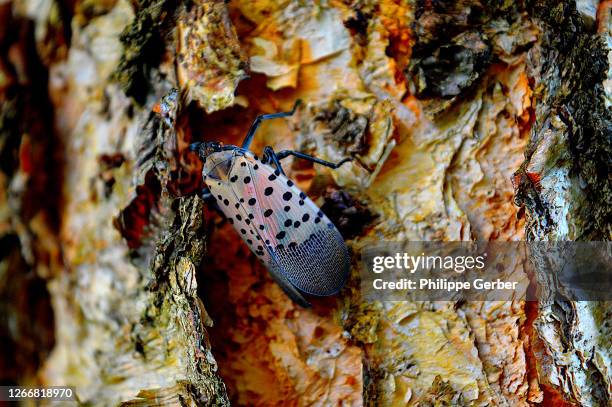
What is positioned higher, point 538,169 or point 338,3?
point 338,3

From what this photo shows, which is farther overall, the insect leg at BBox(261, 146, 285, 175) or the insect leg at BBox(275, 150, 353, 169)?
the insect leg at BBox(261, 146, 285, 175)

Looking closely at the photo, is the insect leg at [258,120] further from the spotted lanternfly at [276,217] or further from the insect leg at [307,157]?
the insect leg at [307,157]

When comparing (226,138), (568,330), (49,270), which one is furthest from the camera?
(226,138)

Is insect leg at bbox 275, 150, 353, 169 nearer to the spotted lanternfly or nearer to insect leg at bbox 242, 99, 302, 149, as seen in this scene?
the spotted lanternfly

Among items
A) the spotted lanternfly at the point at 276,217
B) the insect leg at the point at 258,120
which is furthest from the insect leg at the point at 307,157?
the insect leg at the point at 258,120

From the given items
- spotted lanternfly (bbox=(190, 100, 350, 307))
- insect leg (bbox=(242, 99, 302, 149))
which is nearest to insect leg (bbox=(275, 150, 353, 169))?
spotted lanternfly (bbox=(190, 100, 350, 307))

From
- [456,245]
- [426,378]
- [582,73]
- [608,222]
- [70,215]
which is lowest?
[426,378]

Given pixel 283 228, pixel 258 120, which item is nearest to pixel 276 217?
pixel 283 228

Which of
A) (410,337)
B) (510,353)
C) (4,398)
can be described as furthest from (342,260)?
(4,398)

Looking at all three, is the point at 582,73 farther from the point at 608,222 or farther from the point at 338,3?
the point at 338,3
